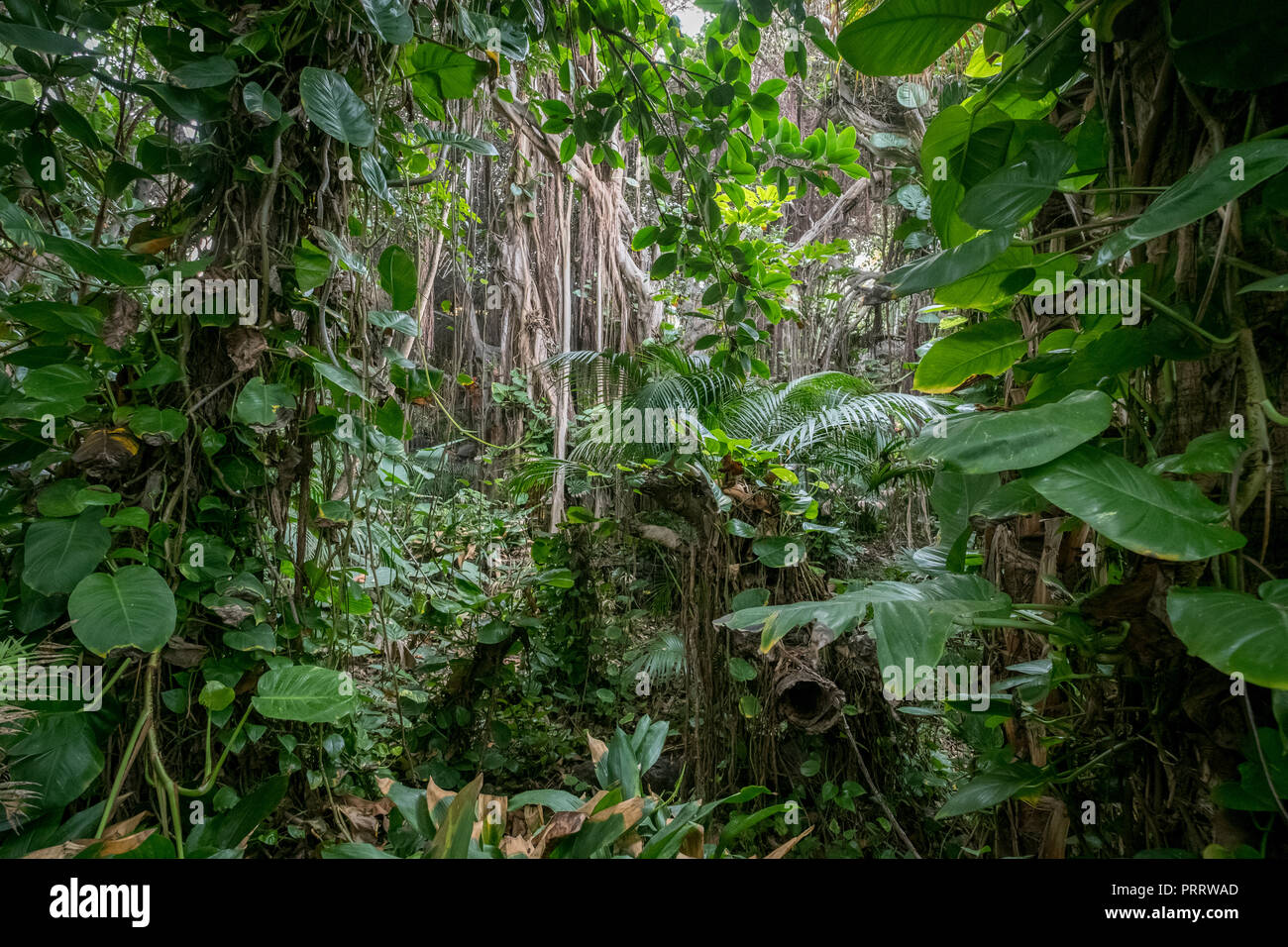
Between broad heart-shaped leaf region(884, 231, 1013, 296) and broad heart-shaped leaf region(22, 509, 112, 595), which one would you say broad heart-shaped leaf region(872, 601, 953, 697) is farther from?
broad heart-shaped leaf region(22, 509, 112, 595)

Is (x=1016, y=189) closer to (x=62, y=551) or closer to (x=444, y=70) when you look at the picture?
(x=444, y=70)

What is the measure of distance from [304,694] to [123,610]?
25 cm

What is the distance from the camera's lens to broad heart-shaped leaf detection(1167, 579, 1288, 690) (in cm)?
45

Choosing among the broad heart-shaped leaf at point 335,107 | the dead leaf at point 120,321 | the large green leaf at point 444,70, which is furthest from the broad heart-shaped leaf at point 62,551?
the large green leaf at point 444,70

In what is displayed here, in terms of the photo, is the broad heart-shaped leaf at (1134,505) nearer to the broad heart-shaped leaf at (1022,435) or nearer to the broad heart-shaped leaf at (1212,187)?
the broad heart-shaped leaf at (1022,435)

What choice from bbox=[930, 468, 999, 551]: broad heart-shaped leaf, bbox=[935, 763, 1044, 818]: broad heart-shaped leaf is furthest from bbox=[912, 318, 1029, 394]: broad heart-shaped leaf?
bbox=[935, 763, 1044, 818]: broad heart-shaped leaf

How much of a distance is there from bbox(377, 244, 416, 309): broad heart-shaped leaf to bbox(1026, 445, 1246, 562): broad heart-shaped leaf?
970mm

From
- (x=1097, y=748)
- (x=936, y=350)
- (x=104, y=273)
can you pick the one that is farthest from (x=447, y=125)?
(x=1097, y=748)

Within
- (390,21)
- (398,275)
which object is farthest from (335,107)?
(398,275)

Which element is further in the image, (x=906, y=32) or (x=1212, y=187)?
(x=906, y=32)

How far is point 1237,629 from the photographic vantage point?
476 millimetres

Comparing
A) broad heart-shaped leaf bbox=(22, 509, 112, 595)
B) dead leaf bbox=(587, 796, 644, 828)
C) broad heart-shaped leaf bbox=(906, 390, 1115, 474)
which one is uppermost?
broad heart-shaped leaf bbox=(906, 390, 1115, 474)

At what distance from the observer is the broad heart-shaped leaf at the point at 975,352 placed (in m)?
0.85

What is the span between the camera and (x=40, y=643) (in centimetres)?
81
